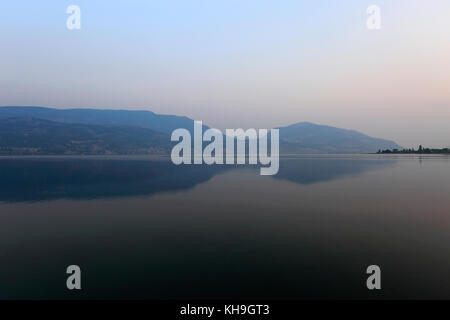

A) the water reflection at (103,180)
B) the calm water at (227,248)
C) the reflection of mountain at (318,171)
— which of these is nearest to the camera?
the calm water at (227,248)

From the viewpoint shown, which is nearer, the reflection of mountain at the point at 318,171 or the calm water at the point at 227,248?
the calm water at the point at 227,248

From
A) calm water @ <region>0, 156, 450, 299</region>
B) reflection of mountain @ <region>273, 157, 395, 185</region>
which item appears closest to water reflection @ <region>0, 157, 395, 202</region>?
reflection of mountain @ <region>273, 157, 395, 185</region>

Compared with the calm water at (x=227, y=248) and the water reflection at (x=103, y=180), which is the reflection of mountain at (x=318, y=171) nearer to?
the water reflection at (x=103, y=180)

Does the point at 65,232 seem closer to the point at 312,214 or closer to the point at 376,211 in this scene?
the point at 312,214

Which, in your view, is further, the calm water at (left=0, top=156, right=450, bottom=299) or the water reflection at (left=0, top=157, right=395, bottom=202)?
the water reflection at (left=0, top=157, right=395, bottom=202)

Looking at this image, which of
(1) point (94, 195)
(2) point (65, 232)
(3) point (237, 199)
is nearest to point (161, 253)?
(2) point (65, 232)

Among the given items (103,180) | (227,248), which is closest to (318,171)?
(103,180)

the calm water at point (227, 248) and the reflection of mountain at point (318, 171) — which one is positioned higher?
the reflection of mountain at point (318, 171)

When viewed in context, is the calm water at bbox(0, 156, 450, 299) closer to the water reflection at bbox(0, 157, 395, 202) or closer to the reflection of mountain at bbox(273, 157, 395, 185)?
the water reflection at bbox(0, 157, 395, 202)

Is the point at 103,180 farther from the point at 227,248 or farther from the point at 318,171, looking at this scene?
the point at 318,171

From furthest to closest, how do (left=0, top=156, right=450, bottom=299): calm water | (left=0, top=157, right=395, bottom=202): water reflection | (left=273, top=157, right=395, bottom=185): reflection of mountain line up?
(left=273, top=157, right=395, bottom=185): reflection of mountain → (left=0, top=157, right=395, bottom=202): water reflection → (left=0, top=156, right=450, bottom=299): calm water

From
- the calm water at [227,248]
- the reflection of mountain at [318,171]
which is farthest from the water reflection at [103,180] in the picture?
the calm water at [227,248]
